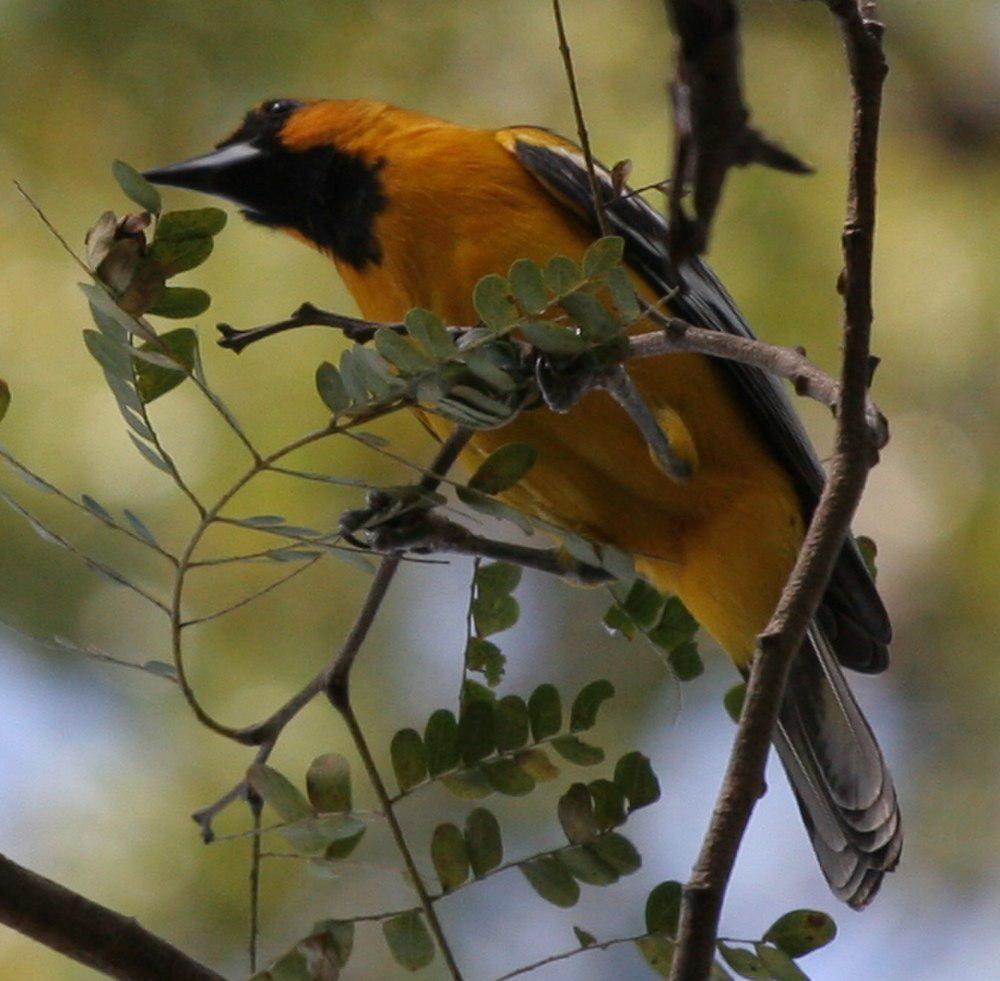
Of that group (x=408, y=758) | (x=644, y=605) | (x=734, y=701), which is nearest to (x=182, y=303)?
(x=408, y=758)

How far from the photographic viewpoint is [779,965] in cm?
156

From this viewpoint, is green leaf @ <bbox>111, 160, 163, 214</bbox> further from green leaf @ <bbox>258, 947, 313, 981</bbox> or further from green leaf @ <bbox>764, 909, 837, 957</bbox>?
green leaf @ <bbox>764, 909, 837, 957</bbox>

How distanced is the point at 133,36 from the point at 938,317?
2.08 metres

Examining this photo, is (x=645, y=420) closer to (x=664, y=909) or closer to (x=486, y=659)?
(x=486, y=659)

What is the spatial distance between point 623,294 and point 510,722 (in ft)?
1.56

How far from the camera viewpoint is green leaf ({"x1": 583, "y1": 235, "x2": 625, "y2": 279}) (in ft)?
4.84

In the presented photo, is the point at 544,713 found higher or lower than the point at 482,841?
higher

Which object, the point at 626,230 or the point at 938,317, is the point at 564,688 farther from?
the point at 626,230

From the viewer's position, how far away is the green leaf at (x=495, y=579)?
1.91m

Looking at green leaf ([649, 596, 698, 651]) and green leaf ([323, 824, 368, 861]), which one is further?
green leaf ([649, 596, 698, 651])

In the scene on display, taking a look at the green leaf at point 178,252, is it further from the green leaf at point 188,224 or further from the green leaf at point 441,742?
the green leaf at point 441,742

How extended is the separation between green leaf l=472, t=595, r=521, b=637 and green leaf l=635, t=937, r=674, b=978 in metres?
0.43

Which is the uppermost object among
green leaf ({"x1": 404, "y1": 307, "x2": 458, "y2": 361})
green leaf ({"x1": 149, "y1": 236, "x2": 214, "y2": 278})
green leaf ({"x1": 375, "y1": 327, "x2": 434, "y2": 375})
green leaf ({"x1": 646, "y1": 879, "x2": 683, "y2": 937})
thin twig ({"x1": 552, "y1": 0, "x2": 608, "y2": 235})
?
thin twig ({"x1": 552, "y1": 0, "x2": 608, "y2": 235})

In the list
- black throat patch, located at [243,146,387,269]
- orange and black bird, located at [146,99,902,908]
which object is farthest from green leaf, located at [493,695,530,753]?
black throat patch, located at [243,146,387,269]
